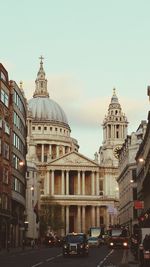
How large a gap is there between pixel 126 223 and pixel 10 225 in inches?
2307

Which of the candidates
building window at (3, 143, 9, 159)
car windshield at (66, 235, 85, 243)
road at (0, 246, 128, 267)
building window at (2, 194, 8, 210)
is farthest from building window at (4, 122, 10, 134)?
car windshield at (66, 235, 85, 243)

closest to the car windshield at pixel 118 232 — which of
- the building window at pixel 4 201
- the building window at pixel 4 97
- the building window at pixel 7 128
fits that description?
the building window at pixel 4 201

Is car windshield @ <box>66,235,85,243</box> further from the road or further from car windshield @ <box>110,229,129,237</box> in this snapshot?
car windshield @ <box>110,229,129,237</box>

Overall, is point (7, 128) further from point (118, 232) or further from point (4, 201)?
point (118, 232)

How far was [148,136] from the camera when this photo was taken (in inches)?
3716

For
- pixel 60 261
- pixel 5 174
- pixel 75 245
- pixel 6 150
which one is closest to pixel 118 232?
pixel 5 174

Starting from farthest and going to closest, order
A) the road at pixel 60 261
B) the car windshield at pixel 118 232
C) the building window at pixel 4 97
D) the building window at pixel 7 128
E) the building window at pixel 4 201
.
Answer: the car windshield at pixel 118 232, the building window at pixel 7 128, the building window at pixel 4 201, the building window at pixel 4 97, the road at pixel 60 261

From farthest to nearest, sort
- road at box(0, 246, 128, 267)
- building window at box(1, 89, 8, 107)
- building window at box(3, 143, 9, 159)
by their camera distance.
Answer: building window at box(3, 143, 9, 159)
building window at box(1, 89, 8, 107)
road at box(0, 246, 128, 267)

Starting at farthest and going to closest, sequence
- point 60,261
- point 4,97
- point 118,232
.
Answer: point 118,232
point 4,97
point 60,261

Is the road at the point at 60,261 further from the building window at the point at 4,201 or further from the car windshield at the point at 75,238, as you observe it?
the building window at the point at 4,201

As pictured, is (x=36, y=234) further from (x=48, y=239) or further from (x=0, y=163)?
(x=0, y=163)

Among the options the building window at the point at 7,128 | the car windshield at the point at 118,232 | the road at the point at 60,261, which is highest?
the building window at the point at 7,128

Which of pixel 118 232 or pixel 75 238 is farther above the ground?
pixel 118 232

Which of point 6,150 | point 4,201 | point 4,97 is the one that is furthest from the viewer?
point 6,150
